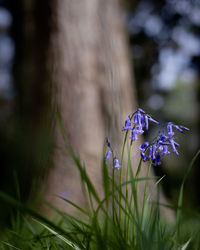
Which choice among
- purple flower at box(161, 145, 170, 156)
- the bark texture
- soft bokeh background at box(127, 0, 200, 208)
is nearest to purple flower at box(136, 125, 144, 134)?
purple flower at box(161, 145, 170, 156)

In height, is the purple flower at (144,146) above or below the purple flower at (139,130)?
below

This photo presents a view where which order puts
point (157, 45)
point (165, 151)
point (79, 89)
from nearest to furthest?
point (165, 151) → point (79, 89) → point (157, 45)

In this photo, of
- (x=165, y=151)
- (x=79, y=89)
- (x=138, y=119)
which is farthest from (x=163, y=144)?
(x=79, y=89)

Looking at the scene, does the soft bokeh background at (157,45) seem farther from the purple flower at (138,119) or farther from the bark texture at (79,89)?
the purple flower at (138,119)

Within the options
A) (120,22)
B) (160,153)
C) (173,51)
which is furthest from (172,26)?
(160,153)

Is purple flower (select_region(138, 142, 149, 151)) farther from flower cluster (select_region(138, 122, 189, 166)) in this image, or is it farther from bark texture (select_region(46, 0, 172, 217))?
bark texture (select_region(46, 0, 172, 217))

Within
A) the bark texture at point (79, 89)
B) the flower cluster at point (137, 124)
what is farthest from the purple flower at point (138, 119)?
the bark texture at point (79, 89)

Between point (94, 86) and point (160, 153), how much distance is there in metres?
2.52

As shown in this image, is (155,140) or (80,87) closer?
(155,140)

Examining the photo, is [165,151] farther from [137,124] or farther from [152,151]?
[137,124]

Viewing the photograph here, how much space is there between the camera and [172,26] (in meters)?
7.25

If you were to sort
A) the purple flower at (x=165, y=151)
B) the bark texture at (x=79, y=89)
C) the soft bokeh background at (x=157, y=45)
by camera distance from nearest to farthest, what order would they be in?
the purple flower at (x=165, y=151), the bark texture at (x=79, y=89), the soft bokeh background at (x=157, y=45)

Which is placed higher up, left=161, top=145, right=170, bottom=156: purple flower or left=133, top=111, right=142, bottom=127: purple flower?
left=133, top=111, right=142, bottom=127: purple flower

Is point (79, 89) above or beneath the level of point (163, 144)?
beneath
